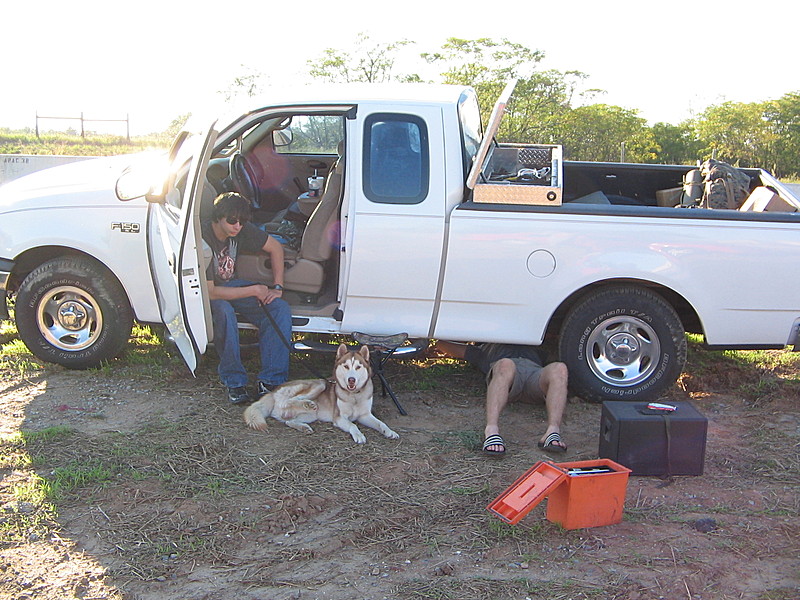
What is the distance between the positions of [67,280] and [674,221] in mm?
4241

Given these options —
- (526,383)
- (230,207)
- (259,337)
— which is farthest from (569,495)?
(230,207)

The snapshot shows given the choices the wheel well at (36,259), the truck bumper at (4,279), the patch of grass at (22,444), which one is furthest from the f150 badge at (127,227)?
the patch of grass at (22,444)

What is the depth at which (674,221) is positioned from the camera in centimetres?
523

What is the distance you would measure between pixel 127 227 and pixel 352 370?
195 centimetres

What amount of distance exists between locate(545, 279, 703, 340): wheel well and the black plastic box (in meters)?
1.11

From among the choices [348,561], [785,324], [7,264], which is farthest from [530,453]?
[7,264]

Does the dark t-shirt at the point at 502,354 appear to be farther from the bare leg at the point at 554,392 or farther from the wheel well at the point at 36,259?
the wheel well at the point at 36,259

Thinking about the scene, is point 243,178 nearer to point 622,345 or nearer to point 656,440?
point 622,345

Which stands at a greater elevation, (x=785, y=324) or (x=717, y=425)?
(x=785, y=324)

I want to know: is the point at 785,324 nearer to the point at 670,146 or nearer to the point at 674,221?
the point at 674,221

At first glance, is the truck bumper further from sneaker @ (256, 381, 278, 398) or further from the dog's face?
the dog's face

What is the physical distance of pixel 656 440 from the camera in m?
4.51

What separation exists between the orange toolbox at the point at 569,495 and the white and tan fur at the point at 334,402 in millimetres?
1322

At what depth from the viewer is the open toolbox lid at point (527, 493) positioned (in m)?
3.78
